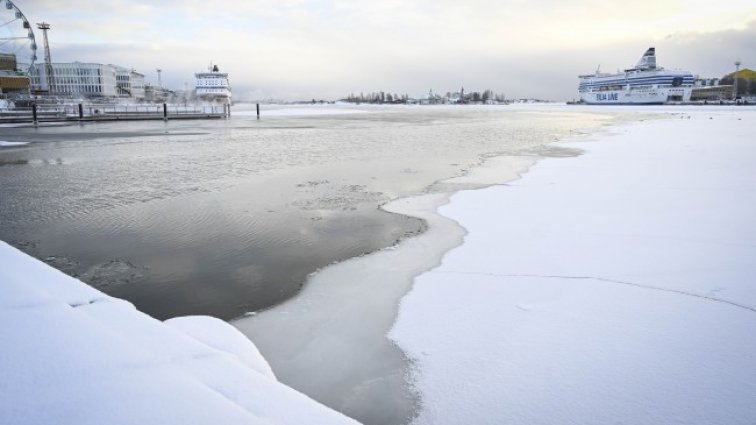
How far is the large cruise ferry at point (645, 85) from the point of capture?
2995 inches

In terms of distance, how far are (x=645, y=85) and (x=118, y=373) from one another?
95.9 m

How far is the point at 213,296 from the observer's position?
13.4 ft

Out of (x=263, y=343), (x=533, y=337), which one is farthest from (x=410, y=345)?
(x=263, y=343)

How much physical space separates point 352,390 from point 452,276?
6.42 ft

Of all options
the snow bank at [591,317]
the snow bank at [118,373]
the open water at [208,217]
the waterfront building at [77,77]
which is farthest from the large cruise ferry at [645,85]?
the waterfront building at [77,77]

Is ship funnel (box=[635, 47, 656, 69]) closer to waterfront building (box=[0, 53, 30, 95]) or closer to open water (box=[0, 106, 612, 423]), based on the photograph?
open water (box=[0, 106, 612, 423])

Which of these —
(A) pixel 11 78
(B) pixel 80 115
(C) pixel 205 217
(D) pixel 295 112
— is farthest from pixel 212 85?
(C) pixel 205 217

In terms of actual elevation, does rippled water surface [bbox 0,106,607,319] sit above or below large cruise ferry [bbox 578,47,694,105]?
below

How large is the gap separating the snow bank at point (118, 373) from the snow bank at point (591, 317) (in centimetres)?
105

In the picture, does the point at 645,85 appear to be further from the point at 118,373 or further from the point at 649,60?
→ the point at 118,373

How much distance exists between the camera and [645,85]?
79.6 metres

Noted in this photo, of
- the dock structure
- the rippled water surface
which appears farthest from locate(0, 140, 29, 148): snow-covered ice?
the dock structure

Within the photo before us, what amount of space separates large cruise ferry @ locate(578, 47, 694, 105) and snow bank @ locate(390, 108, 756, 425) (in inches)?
3380

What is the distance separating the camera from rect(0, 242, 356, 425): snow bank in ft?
5.64
